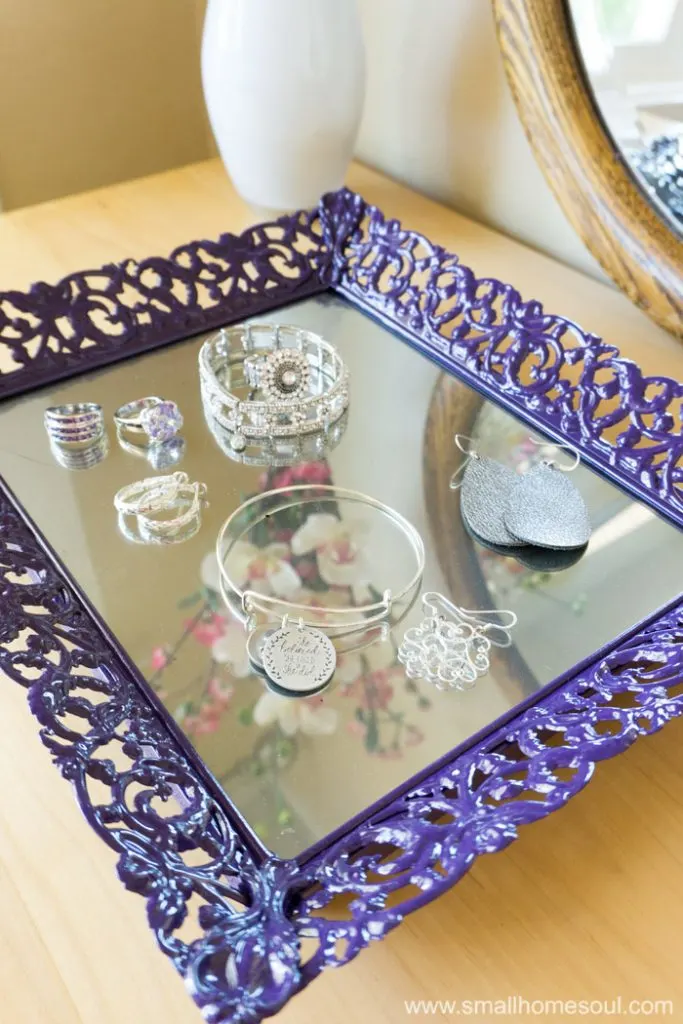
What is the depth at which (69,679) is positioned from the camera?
37cm

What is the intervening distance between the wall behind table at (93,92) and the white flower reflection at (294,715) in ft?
3.16

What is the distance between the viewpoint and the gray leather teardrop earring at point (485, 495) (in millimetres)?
469

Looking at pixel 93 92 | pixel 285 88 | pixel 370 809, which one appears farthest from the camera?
pixel 93 92

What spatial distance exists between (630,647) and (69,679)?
0.82 feet

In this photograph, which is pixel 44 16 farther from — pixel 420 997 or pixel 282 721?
pixel 420 997

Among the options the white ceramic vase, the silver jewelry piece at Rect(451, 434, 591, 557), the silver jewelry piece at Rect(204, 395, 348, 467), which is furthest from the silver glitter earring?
the white ceramic vase

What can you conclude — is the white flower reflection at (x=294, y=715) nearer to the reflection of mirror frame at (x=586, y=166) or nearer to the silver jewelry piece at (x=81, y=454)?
the silver jewelry piece at (x=81, y=454)

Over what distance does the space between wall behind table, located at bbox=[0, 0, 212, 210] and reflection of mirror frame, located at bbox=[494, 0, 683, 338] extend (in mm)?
642

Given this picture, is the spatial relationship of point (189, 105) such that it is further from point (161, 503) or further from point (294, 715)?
point (294, 715)

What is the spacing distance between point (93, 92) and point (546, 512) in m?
0.94

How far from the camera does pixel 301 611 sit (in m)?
0.44

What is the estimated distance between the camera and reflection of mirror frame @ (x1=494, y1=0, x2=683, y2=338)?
600 millimetres

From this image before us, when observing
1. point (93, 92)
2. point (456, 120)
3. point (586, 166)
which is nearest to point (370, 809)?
point (586, 166)

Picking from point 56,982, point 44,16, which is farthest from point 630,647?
point 44,16
